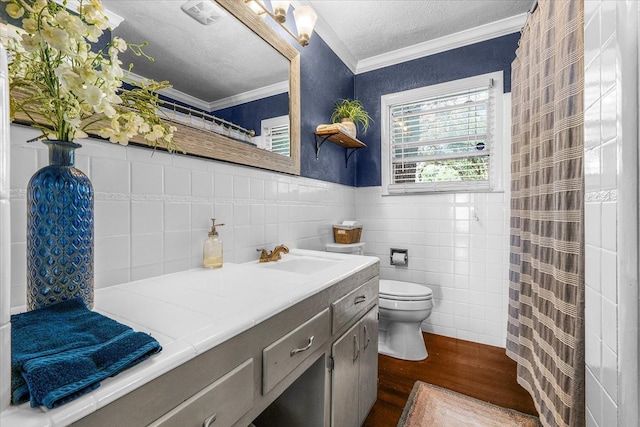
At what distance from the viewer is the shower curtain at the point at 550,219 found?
1103 millimetres

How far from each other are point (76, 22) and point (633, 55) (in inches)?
41.7

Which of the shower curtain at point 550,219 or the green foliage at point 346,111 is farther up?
the green foliage at point 346,111

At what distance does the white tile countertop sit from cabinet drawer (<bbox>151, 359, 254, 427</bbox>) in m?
0.09

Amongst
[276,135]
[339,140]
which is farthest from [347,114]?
[276,135]

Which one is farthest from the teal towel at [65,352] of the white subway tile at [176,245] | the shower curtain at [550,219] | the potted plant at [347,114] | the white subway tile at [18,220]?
the potted plant at [347,114]

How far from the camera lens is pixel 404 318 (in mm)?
2031

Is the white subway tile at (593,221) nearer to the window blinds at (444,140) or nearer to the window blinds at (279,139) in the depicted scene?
the window blinds at (279,139)

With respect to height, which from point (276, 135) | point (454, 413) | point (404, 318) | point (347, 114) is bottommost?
point (454, 413)

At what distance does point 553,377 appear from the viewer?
1.20 meters

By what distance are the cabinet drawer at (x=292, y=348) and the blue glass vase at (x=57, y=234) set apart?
46 centimetres

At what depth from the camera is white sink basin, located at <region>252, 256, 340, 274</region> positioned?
1511 millimetres

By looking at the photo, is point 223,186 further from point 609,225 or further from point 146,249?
point 609,225

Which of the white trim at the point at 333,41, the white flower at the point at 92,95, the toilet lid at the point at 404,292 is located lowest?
the toilet lid at the point at 404,292

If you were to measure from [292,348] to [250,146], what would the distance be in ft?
3.34
